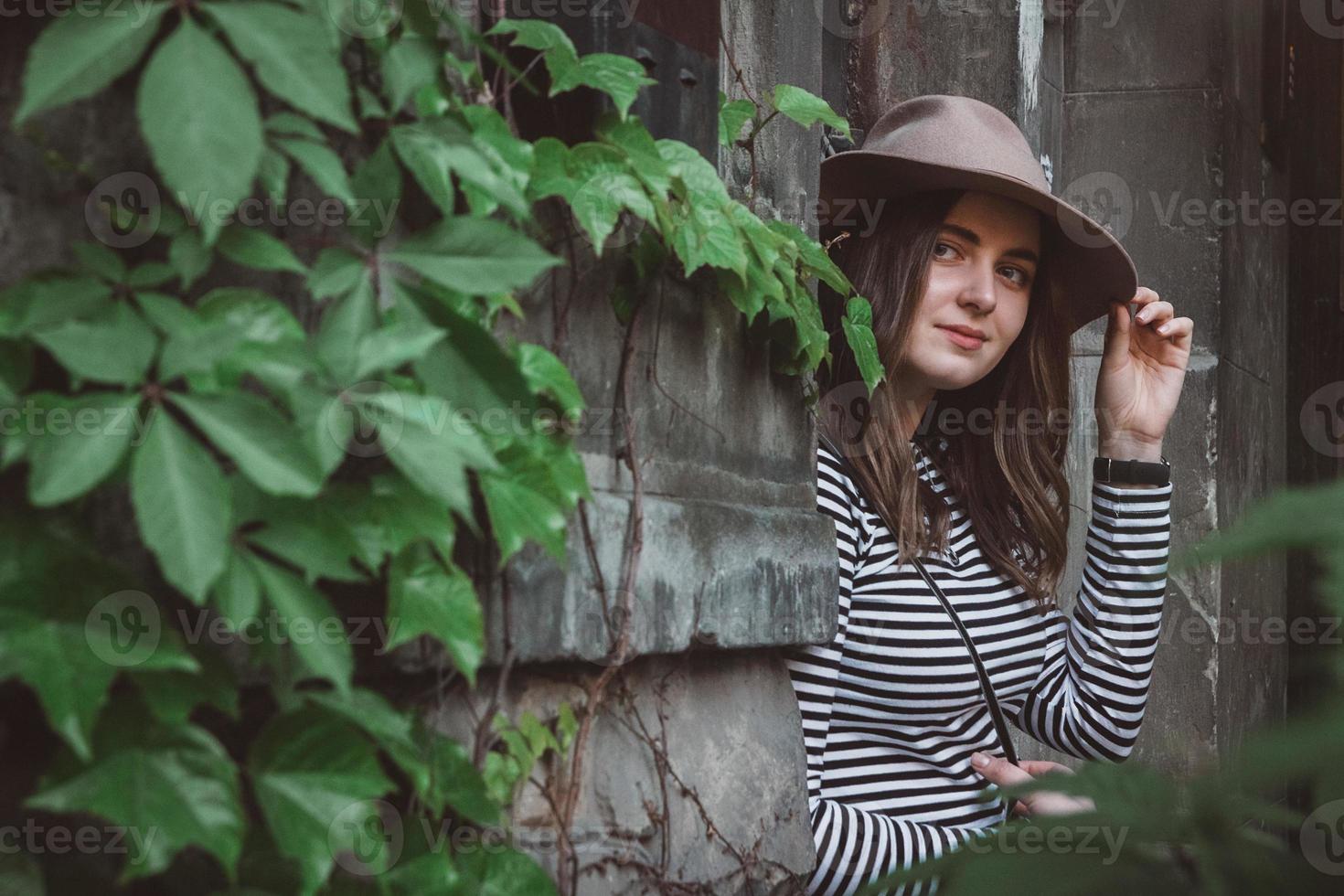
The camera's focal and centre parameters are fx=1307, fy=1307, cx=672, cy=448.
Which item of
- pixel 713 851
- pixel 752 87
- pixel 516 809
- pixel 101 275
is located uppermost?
pixel 752 87

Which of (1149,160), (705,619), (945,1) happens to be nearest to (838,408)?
(705,619)

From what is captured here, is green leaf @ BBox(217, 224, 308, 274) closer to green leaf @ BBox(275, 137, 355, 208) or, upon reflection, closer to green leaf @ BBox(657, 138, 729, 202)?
green leaf @ BBox(275, 137, 355, 208)

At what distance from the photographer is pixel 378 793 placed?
1.00 m

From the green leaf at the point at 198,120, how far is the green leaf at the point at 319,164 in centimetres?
12

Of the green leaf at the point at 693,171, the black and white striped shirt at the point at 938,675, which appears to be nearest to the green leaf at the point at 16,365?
the green leaf at the point at 693,171

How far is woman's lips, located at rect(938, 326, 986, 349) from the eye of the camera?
238 cm

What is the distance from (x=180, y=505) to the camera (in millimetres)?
867

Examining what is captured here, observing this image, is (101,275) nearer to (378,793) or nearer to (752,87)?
(378,793)

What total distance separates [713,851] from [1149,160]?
3.25 meters

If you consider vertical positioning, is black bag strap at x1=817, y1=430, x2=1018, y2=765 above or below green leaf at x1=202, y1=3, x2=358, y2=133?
below

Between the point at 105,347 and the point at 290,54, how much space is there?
0.80 ft
